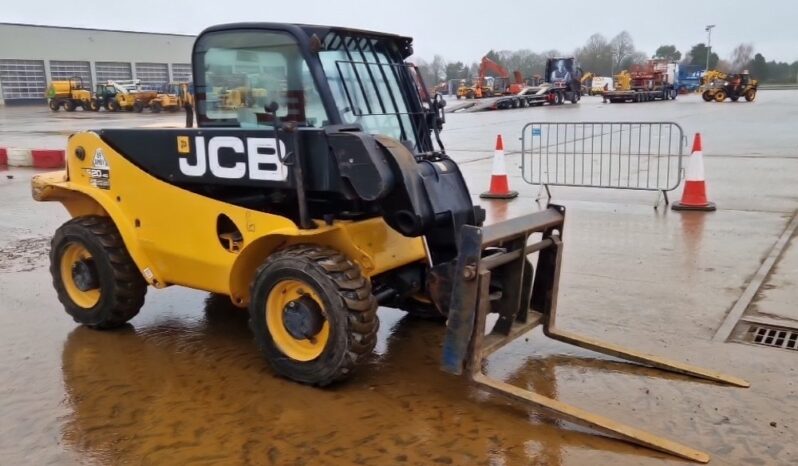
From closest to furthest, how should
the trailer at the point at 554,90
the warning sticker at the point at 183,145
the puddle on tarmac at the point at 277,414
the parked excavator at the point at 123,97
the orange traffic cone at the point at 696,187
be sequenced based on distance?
the puddle on tarmac at the point at 277,414, the warning sticker at the point at 183,145, the orange traffic cone at the point at 696,187, the parked excavator at the point at 123,97, the trailer at the point at 554,90

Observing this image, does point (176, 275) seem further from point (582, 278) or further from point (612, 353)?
point (582, 278)

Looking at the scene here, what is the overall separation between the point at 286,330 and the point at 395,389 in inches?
29.6

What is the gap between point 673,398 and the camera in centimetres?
402

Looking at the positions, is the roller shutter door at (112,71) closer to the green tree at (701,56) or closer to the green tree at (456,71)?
the green tree at (456,71)

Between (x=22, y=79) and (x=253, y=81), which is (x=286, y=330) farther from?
(x=22, y=79)

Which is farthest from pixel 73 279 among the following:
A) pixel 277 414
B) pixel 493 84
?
pixel 493 84

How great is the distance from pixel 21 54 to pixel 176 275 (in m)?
61.2

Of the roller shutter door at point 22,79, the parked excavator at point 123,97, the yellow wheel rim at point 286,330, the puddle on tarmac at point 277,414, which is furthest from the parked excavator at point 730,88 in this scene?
the roller shutter door at point 22,79

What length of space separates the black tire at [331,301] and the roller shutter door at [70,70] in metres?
62.4

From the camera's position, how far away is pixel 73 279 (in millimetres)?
5336

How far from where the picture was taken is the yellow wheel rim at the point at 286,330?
4223 millimetres

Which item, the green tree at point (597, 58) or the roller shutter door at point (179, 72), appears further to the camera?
the green tree at point (597, 58)

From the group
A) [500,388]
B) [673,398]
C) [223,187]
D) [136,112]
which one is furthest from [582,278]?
[136,112]

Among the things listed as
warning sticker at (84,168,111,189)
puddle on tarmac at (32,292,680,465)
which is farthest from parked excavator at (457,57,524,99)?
puddle on tarmac at (32,292,680,465)
